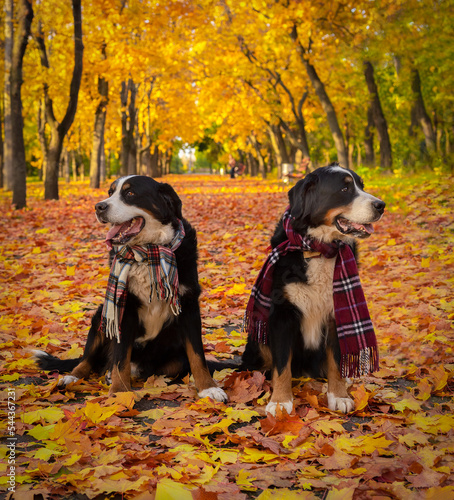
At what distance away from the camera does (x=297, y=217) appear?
336 cm

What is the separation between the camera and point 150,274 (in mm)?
3543

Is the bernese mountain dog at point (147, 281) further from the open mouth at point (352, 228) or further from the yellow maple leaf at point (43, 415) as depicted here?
the open mouth at point (352, 228)

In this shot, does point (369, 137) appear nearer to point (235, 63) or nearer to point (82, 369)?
point (235, 63)

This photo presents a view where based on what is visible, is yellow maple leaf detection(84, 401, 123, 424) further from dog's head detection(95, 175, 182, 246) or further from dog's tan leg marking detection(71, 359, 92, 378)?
dog's head detection(95, 175, 182, 246)

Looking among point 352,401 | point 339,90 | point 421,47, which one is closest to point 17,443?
point 352,401

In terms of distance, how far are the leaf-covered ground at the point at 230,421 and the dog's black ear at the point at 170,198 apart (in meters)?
1.32

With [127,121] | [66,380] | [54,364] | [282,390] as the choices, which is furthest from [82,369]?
[127,121]

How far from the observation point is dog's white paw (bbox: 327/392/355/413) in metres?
3.28

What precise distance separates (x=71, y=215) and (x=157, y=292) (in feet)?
36.9

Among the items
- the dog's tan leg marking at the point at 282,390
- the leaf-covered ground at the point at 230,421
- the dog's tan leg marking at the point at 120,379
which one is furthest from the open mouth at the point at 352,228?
the dog's tan leg marking at the point at 120,379

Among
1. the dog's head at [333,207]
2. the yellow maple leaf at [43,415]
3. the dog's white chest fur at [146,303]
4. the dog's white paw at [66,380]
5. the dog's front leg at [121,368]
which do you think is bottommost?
the yellow maple leaf at [43,415]

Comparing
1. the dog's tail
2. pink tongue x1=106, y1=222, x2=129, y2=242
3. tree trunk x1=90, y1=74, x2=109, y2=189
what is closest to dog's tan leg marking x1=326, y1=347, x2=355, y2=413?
pink tongue x1=106, y1=222, x2=129, y2=242

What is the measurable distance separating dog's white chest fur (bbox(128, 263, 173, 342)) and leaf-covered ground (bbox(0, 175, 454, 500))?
0.50 meters

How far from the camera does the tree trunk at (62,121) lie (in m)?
15.8
